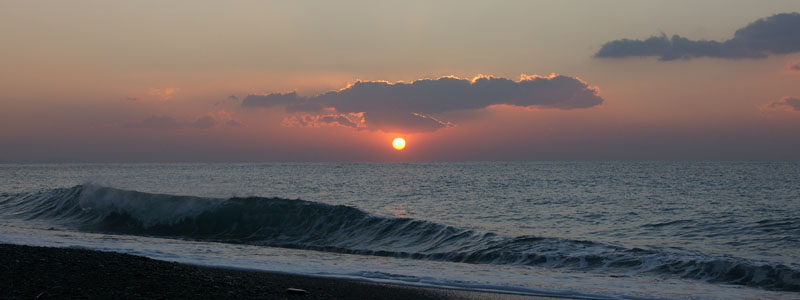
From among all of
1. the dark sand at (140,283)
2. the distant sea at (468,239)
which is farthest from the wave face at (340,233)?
the dark sand at (140,283)

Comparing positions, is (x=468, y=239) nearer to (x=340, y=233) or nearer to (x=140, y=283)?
(x=340, y=233)

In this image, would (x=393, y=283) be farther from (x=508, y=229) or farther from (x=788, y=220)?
(x=788, y=220)

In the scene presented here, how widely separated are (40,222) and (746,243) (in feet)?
84.8

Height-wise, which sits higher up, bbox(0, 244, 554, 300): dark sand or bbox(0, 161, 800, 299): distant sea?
bbox(0, 244, 554, 300): dark sand

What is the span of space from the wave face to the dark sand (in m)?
5.20

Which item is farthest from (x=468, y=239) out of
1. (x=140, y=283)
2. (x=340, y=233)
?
(x=140, y=283)

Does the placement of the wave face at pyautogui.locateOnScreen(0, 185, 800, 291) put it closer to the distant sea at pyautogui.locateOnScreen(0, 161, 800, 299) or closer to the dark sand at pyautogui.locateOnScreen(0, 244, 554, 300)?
the distant sea at pyautogui.locateOnScreen(0, 161, 800, 299)

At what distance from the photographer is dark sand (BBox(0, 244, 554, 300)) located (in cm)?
823

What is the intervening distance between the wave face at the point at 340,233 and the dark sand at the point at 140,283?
5195 millimetres

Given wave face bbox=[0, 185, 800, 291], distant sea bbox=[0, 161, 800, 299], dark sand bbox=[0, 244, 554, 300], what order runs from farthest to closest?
wave face bbox=[0, 185, 800, 291], distant sea bbox=[0, 161, 800, 299], dark sand bbox=[0, 244, 554, 300]

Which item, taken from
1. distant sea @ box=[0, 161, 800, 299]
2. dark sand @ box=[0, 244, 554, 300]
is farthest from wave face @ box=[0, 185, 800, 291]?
dark sand @ box=[0, 244, 554, 300]

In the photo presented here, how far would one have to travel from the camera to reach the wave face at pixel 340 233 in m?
13.8

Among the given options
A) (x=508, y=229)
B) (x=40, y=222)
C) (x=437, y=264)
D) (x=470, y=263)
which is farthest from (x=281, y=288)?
(x=40, y=222)

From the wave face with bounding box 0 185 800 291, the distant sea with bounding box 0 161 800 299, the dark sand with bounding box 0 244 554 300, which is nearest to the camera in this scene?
the dark sand with bounding box 0 244 554 300
